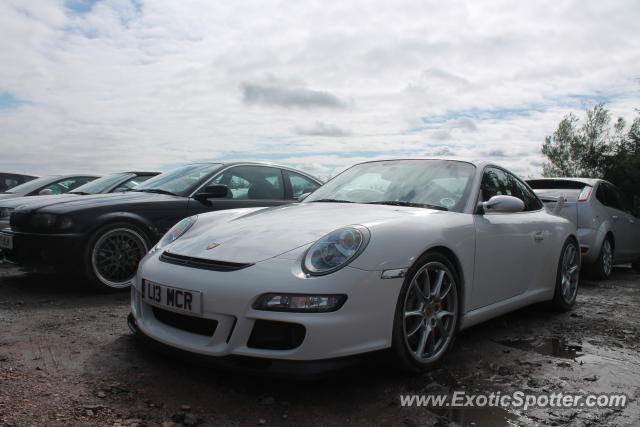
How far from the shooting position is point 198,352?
257 cm

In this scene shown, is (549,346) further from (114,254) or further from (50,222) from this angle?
(50,222)

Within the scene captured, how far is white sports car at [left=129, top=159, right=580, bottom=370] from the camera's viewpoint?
2504mm

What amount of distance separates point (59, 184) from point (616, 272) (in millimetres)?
Answer: 9541

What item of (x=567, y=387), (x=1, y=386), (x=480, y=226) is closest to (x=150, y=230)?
(x=1, y=386)

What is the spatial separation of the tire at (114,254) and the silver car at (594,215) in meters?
4.67

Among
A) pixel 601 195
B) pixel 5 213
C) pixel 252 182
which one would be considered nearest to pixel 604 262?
pixel 601 195

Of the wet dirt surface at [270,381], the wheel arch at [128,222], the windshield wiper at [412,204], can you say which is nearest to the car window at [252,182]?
the wheel arch at [128,222]

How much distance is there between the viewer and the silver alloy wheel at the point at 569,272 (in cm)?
467

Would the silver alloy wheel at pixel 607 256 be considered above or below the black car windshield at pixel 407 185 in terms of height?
below

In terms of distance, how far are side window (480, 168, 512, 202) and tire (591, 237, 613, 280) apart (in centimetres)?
335

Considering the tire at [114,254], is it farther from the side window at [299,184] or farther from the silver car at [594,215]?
the silver car at [594,215]

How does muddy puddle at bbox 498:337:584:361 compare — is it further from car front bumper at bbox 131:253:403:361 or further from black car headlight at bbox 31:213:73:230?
black car headlight at bbox 31:213:73:230

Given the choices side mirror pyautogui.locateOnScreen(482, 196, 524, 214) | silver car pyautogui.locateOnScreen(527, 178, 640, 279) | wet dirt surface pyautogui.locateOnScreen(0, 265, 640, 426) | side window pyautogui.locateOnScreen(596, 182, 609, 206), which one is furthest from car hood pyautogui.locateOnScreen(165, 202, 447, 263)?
side window pyautogui.locateOnScreen(596, 182, 609, 206)

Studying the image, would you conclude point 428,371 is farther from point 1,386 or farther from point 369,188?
point 1,386
